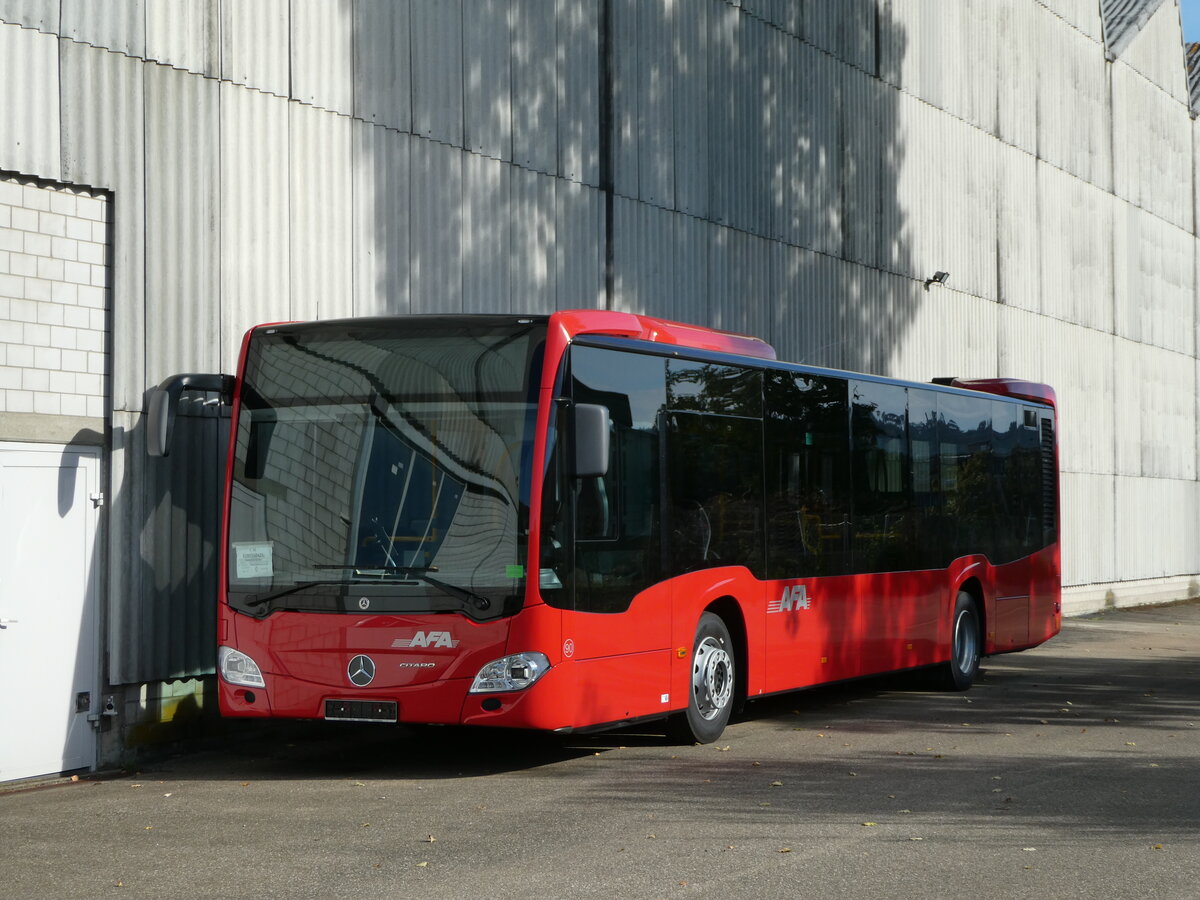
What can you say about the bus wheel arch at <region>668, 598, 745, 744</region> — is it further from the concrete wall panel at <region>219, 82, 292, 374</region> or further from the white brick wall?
the white brick wall

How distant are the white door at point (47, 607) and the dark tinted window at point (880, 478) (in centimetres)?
691

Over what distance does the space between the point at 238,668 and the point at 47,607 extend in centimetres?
154

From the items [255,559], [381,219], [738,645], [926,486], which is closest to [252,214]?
[381,219]

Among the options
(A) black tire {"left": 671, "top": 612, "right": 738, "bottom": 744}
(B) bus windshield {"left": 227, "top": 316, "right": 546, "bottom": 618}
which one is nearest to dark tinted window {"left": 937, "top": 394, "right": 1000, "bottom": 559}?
(A) black tire {"left": 671, "top": 612, "right": 738, "bottom": 744}

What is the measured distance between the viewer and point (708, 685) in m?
12.6

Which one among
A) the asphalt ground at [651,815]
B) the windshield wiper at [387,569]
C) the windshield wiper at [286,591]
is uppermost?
the windshield wiper at [387,569]

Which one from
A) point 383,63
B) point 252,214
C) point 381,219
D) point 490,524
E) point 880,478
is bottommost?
point 490,524

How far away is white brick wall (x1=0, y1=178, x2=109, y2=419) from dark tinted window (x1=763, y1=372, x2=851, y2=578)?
5.35 metres

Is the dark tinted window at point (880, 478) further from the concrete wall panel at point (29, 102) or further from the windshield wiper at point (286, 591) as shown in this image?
the concrete wall panel at point (29, 102)

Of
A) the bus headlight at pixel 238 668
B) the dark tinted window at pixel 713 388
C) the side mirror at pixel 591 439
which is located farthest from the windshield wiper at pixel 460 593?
the dark tinted window at pixel 713 388

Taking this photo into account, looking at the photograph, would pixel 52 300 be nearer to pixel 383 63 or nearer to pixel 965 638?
pixel 383 63

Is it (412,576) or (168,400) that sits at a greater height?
(168,400)

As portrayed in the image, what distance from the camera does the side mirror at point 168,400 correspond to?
11.2m

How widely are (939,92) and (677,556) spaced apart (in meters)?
18.4
